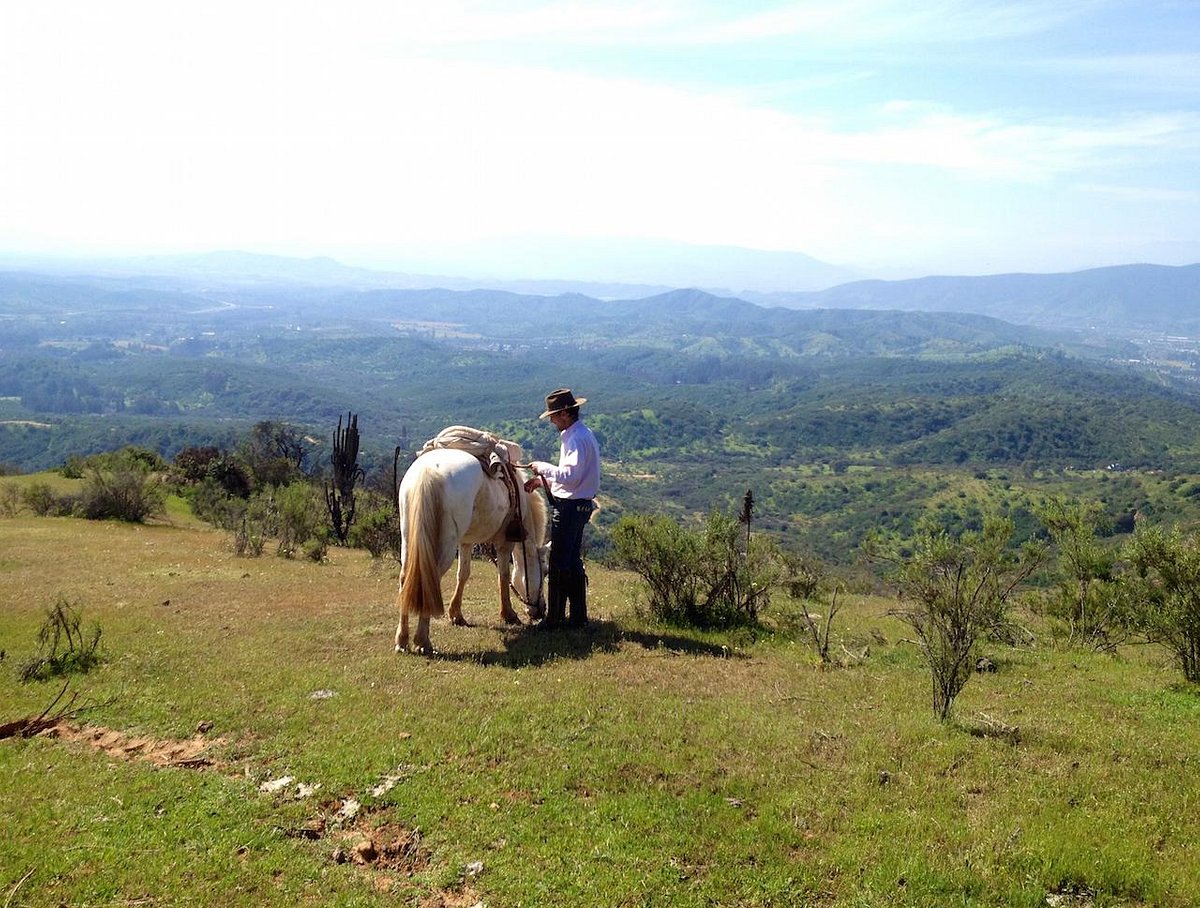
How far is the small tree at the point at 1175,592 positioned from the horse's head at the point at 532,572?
747 centimetres

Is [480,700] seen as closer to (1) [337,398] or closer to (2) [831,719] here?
(2) [831,719]

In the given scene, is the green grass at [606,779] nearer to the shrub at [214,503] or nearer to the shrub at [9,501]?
the shrub at [214,503]

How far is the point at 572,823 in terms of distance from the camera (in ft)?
14.9

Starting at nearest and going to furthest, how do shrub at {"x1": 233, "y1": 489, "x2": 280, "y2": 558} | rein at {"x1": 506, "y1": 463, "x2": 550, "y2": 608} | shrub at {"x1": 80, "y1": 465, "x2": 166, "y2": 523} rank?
1. rein at {"x1": 506, "y1": 463, "x2": 550, "y2": 608}
2. shrub at {"x1": 233, "y1": 489, "x2": 280, "y2": 558}
3. shrub at {"x1": 80, "y1": 465, "x2": 166, "y2": 523}

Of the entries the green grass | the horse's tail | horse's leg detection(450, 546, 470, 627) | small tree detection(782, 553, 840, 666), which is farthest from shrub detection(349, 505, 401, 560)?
the horse's tail

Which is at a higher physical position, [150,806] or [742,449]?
[150,806]

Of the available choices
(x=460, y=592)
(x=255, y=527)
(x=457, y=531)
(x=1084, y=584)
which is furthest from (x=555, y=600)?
(x=255, y=527)

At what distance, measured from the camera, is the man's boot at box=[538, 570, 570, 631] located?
905 centimetres

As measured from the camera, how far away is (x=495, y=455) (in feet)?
29.8

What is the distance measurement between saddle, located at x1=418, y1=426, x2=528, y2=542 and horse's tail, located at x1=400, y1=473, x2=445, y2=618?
0.82m

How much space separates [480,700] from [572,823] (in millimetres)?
2122

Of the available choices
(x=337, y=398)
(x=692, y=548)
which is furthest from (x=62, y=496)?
(x=337, y=398)

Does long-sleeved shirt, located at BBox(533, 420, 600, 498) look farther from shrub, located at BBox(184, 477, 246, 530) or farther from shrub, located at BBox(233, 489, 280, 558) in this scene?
shrub, located at BBox(184, 477, 246, 530)

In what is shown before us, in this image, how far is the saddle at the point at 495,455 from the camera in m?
8.80
